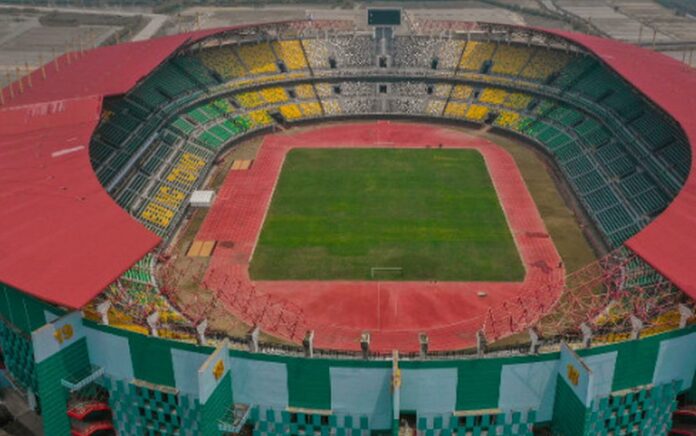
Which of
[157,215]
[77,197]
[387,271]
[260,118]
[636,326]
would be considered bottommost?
[387,271]

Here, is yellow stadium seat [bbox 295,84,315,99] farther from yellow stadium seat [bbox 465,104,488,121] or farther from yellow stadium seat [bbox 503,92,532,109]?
yellow stadium seat [bbox 503,92,532,109]

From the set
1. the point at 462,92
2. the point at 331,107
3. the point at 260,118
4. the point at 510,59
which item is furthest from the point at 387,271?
the point at 510,59

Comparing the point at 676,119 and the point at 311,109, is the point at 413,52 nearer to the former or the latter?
the point at 311,109

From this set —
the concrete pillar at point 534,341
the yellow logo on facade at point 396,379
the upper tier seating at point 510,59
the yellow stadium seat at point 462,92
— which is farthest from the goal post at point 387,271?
the upper tier seating at point 510,59

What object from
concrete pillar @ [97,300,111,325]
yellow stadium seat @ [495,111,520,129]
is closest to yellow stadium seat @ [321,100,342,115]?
yellow stadium seat @ [495,111,520,129]

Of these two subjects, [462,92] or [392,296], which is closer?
[392,296]

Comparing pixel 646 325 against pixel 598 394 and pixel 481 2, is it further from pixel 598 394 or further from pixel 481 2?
pixel 481 2
